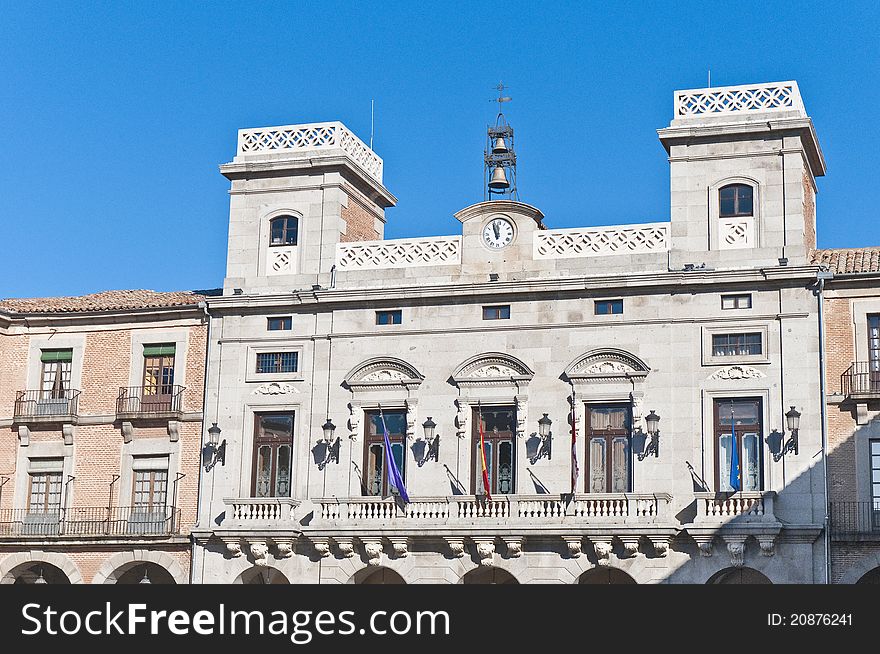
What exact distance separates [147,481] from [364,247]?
902cm

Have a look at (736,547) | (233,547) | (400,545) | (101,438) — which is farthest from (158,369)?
(736,547)

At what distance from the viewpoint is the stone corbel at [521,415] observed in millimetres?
40812

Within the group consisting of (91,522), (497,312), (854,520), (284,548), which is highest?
(497,312)

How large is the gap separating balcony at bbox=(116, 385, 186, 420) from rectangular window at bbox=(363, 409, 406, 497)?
559 centimetres

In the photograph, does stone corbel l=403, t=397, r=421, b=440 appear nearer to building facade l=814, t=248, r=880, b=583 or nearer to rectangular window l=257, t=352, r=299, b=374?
rectangular window l=257, t=352, r=299, b=374

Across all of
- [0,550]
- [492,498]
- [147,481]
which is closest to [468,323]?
[492,498]

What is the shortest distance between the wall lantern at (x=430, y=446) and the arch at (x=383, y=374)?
51.0 inches

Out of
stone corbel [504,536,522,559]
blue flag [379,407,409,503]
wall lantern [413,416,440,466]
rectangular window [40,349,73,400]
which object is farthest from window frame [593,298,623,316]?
rectangular window [40,349,73,400]

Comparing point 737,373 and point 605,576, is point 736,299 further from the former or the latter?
point 605,576

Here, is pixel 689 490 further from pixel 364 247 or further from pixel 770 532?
pixel 364 247

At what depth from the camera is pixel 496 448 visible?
41.2m

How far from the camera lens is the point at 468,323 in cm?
4212

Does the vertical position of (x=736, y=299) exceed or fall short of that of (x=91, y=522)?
it exceeds it

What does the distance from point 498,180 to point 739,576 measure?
12.8 m
